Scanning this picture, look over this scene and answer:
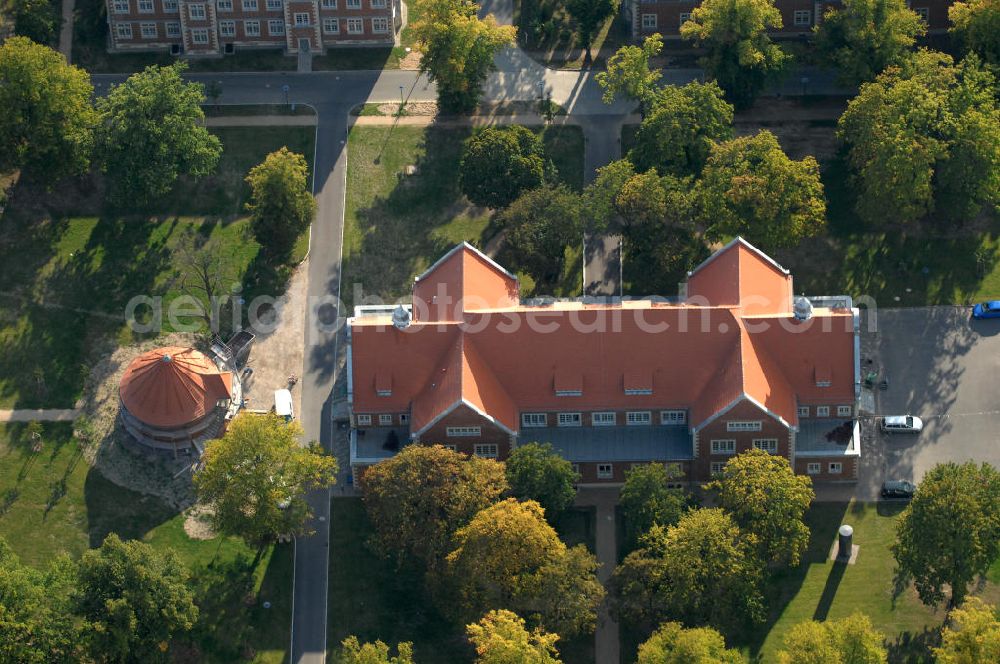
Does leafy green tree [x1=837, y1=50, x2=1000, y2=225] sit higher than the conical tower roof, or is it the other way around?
leafy green tree [x1=837, y1=50, x2=1000, y2=225]

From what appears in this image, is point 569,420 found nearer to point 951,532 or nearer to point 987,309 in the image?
point 951,532

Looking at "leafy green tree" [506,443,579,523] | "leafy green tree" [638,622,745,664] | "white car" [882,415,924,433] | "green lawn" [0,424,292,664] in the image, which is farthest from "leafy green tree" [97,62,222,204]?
"white car" [882,415,924,433]

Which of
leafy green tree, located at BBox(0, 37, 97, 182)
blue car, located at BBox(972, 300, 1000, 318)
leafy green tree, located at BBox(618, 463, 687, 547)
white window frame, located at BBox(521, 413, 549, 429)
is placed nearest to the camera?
leafy green tree, located at BBox(618, 463, 687, 547)

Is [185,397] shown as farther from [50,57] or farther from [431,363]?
[50,57]

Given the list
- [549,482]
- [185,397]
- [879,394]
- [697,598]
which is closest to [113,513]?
[185,397]

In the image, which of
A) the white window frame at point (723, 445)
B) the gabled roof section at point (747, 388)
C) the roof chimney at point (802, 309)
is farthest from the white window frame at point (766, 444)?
the roof chimney at point (802, 309)

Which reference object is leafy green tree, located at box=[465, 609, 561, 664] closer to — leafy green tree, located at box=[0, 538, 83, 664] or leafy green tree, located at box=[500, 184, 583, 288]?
leafy green tree, located at box=[0, 538, 83, 664]

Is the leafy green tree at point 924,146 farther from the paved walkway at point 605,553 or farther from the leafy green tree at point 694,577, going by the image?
A: the leafy green tree at point 694,577
